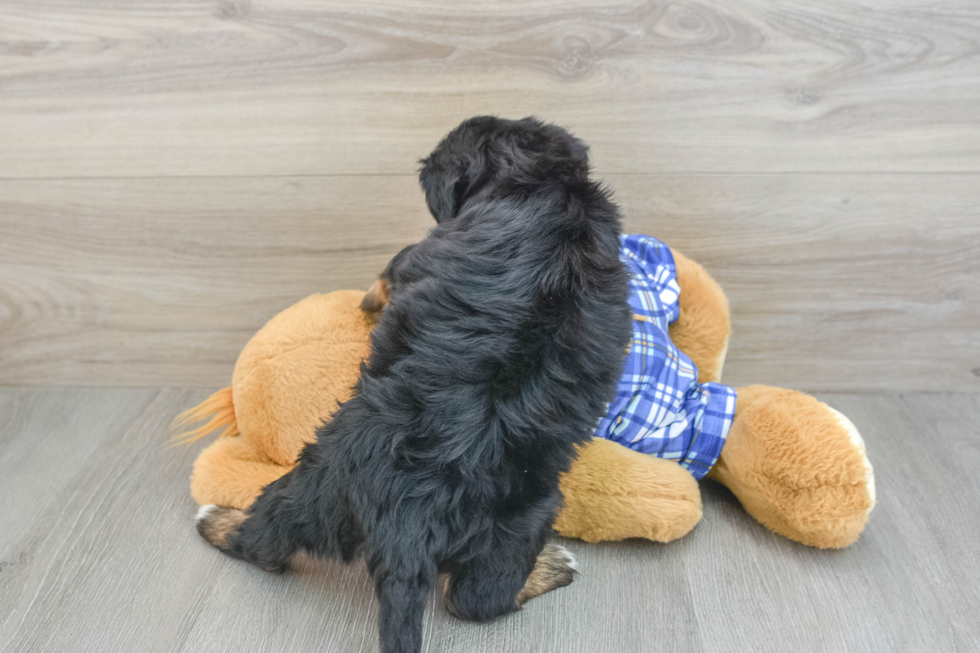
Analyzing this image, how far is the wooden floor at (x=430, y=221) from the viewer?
1.16 m

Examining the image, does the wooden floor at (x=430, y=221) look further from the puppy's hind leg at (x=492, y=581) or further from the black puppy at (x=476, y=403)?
the black puppy at (x=476, y=403)

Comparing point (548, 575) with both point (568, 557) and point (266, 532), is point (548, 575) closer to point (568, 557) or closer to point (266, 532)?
point (568, 557)

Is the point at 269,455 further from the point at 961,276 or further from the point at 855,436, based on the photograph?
the point at 961,276

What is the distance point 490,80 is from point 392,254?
17.7 inches

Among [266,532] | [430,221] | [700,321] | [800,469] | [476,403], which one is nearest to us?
[476,403]

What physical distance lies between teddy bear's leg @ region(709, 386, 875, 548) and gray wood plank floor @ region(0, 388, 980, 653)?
67mm

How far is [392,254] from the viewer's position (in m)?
1.55

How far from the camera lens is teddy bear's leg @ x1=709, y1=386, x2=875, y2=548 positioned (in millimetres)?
1142

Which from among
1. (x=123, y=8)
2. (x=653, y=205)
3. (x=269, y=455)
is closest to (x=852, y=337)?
(x=653, y=205)

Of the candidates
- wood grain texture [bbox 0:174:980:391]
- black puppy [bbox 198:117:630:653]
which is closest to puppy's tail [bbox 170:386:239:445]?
wood grain texture [bbox 0:174:980:391]

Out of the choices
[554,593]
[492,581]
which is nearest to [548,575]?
[554,593]

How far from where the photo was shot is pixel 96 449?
150cm

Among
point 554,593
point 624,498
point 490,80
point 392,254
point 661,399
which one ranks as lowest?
point 554,593

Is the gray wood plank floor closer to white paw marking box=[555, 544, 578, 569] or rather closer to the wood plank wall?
white paw marking box=[555, 544, 578, 569]
